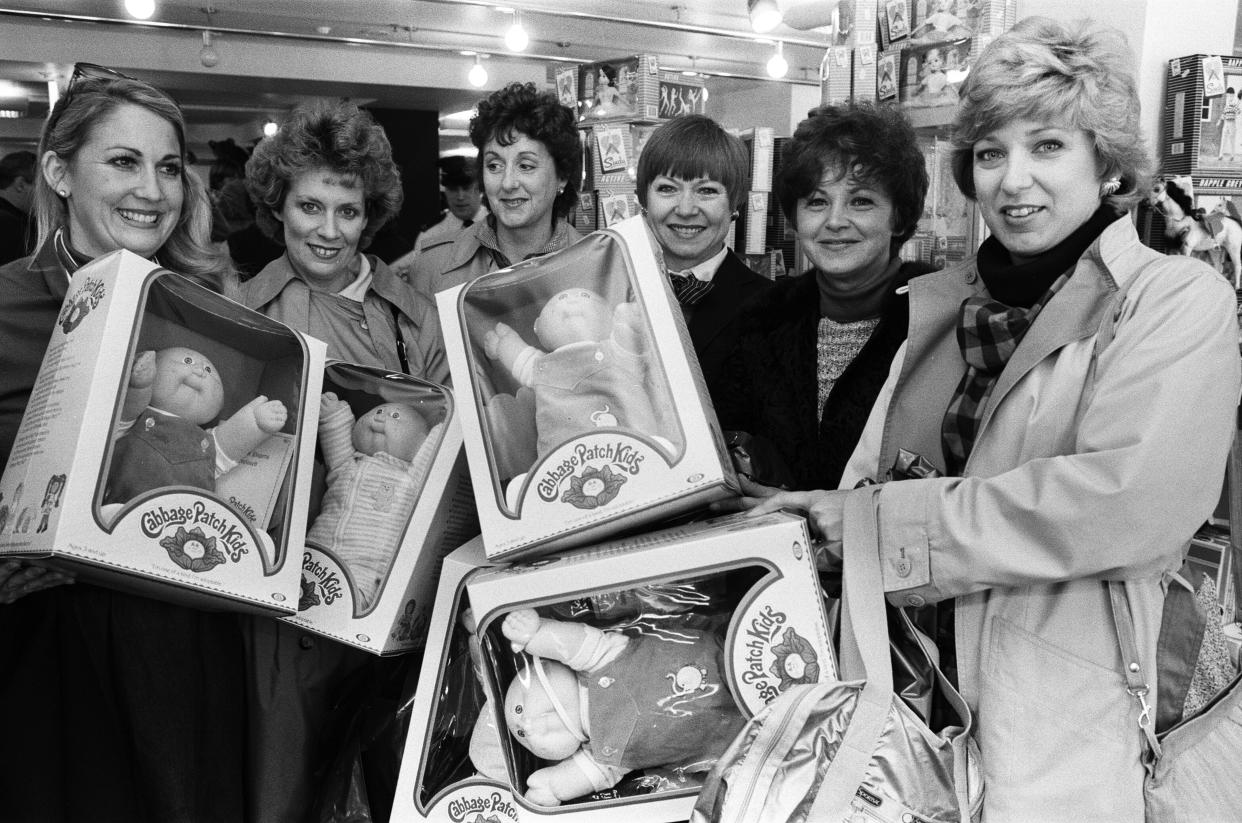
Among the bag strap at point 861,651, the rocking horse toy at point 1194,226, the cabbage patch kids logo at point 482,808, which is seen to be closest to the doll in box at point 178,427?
the cabbage patch kids logo at point 482,808

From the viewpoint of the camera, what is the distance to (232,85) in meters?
10.2

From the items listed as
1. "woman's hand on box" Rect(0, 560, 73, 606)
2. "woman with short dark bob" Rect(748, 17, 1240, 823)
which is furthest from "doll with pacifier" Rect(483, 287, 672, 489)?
"woman's hand on box" Rect(0, 560, 73, 606)

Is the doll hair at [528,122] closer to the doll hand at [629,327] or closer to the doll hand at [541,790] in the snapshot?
the doll hand at [629,327]

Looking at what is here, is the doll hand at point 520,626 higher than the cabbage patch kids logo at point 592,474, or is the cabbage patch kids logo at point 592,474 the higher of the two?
the cabbage patch kids logo at point 592,474

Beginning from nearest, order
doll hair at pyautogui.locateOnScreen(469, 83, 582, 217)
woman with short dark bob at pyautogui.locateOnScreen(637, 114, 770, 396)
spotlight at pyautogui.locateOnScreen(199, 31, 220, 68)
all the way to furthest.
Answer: woman with short dark bob at pyautogui.locateOnScreen(637, 114, 770, 396), doll hair at pyautogui.locateOnScreen(469, 83, 582, 217), spotlight at pyautogui.locateOnScreen(199, 31, 220, 68)

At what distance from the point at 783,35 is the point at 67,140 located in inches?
387

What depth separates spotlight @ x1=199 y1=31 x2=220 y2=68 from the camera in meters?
8.99

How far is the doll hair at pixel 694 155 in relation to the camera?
8.20ft

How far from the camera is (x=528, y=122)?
8.98 feet

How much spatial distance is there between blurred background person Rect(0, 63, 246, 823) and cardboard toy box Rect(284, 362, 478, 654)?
21 centimetres

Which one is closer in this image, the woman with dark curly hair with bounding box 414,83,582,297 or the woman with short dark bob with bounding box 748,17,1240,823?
the woman with short dark bob with bounding box 748,17,1240,823

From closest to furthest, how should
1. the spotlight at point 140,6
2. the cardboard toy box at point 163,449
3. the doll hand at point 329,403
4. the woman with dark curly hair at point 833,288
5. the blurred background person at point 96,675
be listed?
the cardboard toy box at point 163,449 → the blurred background person at point 96,675 → the doll hand at point 329,403 → the woman with dark curly hair at point 833,288 → the spotlight at point 140,6

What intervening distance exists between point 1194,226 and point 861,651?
6.88 ft

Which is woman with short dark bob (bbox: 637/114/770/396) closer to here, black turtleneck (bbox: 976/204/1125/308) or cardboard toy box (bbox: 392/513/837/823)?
black turtleneck (bbox: 976/204/1125/308)
